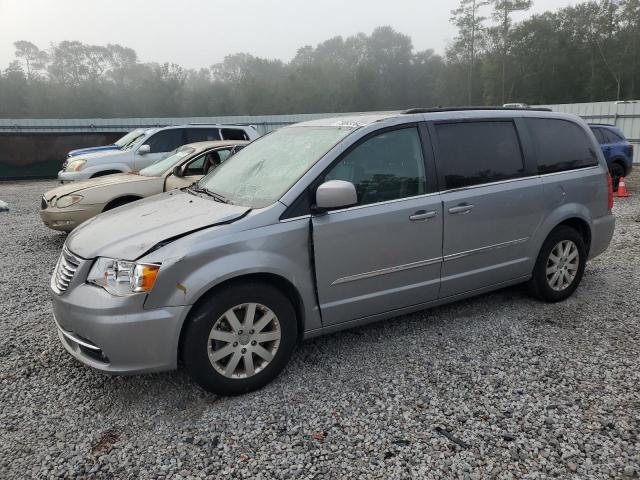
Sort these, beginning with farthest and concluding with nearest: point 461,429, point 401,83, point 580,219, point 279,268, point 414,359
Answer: point 401,83
point 580,219
point 414,359
point 279,268
point 461,429

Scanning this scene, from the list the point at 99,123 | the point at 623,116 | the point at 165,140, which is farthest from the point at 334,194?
the point at 99,123

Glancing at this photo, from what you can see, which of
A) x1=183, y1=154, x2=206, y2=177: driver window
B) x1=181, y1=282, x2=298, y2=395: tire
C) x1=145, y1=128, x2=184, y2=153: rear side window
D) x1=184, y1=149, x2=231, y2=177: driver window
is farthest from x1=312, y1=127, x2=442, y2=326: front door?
x1=145, y1=128, x2=184, y2=153: rear side window

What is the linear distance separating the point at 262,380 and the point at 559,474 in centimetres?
176

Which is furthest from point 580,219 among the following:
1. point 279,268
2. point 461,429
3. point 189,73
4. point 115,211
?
point 189,73

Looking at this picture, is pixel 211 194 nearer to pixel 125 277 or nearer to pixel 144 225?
pixel 144 225

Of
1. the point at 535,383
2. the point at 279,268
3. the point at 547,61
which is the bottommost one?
the point at 535,383

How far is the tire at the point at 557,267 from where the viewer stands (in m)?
4.49

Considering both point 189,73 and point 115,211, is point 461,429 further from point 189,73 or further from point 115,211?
point 189,73

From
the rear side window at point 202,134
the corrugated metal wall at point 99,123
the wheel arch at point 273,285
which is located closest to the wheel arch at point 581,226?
the wheel arch at point 273,285

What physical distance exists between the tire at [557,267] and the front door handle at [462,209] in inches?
41.9

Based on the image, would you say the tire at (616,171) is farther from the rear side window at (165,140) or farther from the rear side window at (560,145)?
the rear side window at (165,140)

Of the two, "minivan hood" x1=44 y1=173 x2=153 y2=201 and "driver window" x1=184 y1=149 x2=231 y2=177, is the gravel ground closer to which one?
"minivan hood" x1=44 y1=173 x2=153 y2=201

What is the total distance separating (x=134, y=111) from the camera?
177 ft

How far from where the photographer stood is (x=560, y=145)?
180 inches
